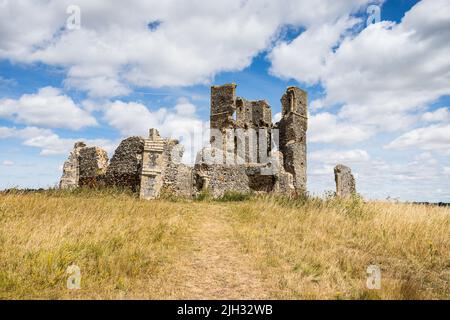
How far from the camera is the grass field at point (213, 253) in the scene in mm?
5098

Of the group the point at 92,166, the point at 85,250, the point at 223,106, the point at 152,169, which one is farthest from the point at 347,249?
the point at 223,106

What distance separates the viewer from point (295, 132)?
31.2m

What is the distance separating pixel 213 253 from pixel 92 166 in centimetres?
1340

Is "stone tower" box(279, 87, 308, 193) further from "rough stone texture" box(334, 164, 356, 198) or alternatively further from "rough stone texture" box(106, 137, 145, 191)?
"rough stone texture" box(106, 137, 145, 191)

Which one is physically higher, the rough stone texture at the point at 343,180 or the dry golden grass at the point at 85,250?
the rough stone texture at the point at 343,180

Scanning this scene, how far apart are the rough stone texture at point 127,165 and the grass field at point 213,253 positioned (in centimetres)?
534

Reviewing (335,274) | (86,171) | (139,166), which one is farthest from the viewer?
(86,171)

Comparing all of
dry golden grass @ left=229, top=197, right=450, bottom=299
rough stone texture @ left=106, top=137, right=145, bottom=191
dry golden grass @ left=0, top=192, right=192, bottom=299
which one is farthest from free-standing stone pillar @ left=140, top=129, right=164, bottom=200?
dry golden grass @ left=0, top=192, right=192, bottom=299

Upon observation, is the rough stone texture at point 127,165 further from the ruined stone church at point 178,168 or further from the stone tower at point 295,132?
the stone tower at point 295,132

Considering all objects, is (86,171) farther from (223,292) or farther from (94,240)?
(223,292)

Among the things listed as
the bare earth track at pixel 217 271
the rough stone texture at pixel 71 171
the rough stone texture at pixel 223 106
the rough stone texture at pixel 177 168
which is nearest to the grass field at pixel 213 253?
the bare earth track at pixel 217 271

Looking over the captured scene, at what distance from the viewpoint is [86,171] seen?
1892 cm
